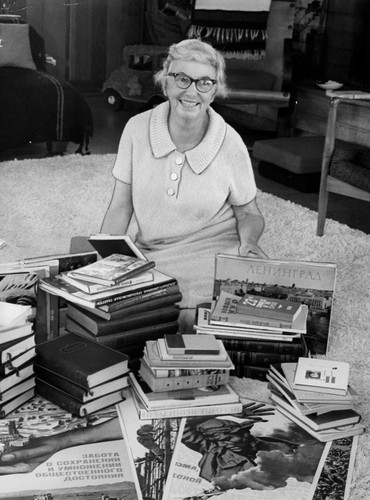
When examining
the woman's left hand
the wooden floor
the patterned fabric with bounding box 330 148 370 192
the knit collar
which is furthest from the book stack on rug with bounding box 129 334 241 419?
the wooden floor

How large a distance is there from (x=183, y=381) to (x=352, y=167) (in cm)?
221

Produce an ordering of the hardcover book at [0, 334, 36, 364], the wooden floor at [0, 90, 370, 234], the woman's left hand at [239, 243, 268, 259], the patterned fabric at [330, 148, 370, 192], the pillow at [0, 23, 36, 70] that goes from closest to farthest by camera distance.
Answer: the hardcover book at [0, 334, 36, 364], the woman's left hand at [239, 243, 268, 259], the patterned fabric at [330, 148, 370, 192], the wooden floor at [0, 90, 370, 234], the pillow at [0, 23, 36, 70]

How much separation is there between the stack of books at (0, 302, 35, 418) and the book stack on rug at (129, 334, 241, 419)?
0.83 ft

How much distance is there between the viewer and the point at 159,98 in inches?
214

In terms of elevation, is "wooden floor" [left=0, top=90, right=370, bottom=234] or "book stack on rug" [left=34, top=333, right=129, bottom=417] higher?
"book stack on rug" [left=34, top=333, right=129, bottom=417]

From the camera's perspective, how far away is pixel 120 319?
6.93 feet

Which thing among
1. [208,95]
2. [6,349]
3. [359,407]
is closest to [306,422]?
[359,407]

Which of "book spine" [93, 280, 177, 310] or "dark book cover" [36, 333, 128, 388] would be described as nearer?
"dark book cover" [36, 333, 128, 388]

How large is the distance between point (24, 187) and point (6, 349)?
2.72 m

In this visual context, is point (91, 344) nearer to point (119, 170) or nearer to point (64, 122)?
point (119, 170)

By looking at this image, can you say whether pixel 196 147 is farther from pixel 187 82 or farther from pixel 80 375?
pixel 80 375

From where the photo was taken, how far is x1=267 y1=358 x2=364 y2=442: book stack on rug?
1.94m

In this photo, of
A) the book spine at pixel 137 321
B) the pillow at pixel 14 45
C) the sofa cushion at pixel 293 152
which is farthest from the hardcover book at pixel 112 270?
the pillow at pixel 14 45

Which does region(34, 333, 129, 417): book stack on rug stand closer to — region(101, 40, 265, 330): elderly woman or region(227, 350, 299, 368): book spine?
region(227, 350, 299, 368): book spine
